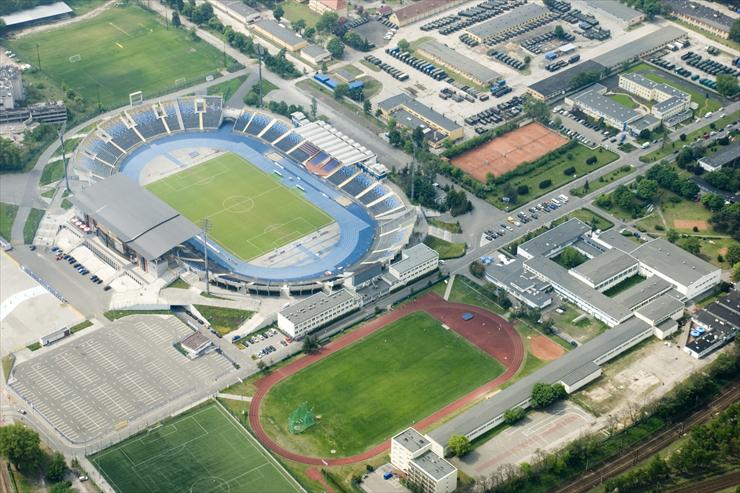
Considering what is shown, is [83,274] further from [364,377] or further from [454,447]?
[454,447]

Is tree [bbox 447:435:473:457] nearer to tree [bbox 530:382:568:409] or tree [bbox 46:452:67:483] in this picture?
tree [bbox 530:382:568:409]

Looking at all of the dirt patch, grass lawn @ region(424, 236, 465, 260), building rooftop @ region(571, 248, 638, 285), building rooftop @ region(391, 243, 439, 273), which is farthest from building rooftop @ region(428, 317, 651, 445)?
grass lawn @ region(424, 236, 465, 260)

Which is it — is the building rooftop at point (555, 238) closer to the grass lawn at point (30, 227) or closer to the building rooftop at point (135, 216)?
the building rooftop at point (135, 216)

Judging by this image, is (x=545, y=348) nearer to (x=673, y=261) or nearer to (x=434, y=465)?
(x=673, y=261)

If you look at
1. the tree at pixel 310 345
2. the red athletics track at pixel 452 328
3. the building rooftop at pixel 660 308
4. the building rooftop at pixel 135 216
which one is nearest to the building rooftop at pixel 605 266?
the building rooftop at pixel 660 308

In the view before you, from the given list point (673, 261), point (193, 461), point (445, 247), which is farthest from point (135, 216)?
point (673, 261)

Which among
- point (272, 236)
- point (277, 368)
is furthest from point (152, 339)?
point (272, 236)

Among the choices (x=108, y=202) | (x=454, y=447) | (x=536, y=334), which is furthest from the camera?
(x=108, y=202)
